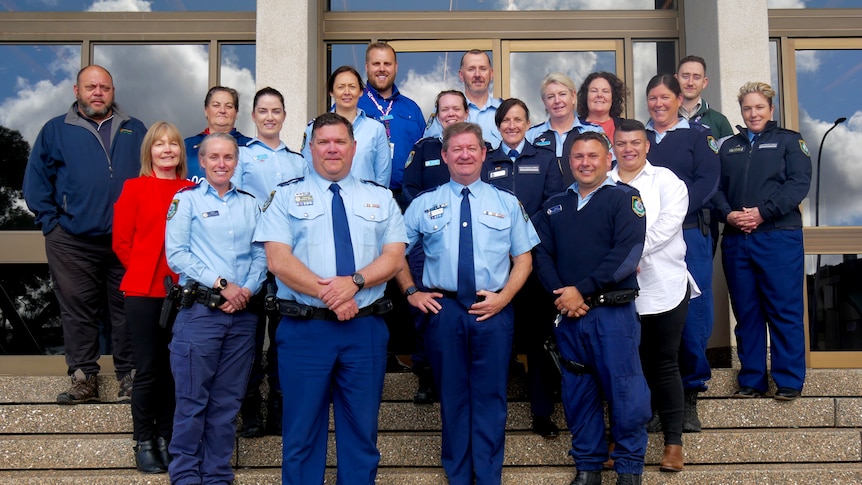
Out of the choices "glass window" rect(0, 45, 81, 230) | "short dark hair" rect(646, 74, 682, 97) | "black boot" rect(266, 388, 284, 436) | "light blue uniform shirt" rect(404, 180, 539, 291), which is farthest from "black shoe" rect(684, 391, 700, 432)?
"glass window" rect(0, 45, 81, 230)

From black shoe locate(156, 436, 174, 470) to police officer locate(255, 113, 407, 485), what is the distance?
846 millimetres

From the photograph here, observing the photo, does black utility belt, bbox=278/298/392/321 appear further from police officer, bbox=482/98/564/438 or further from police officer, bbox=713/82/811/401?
police officer, bbox=713/82/811/401

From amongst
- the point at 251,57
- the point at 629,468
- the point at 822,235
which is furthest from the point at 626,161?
the point at 251,57

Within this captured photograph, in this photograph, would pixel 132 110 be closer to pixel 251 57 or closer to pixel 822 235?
pixel 251 57

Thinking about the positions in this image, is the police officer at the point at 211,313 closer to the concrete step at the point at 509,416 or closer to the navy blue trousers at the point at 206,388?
the navy blue trousers at the point at 206,388

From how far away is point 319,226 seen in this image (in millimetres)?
3922

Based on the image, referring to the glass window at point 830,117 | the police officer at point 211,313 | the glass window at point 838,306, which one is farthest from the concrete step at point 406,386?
the glass window at point 830,117

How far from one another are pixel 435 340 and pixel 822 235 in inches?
174

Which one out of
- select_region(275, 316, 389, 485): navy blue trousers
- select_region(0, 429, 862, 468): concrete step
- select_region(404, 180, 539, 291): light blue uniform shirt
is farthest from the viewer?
select_region(0, 429, 862, 468): concrete step

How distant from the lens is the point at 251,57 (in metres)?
7.27

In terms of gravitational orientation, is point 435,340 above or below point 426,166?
below

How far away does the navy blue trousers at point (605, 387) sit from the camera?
3947 millimetres

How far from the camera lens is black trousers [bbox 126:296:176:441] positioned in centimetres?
416

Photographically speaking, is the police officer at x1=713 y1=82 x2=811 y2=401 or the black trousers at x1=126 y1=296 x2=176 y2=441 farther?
the police officer at x1=713 y1=82 x2=811 y2=401
